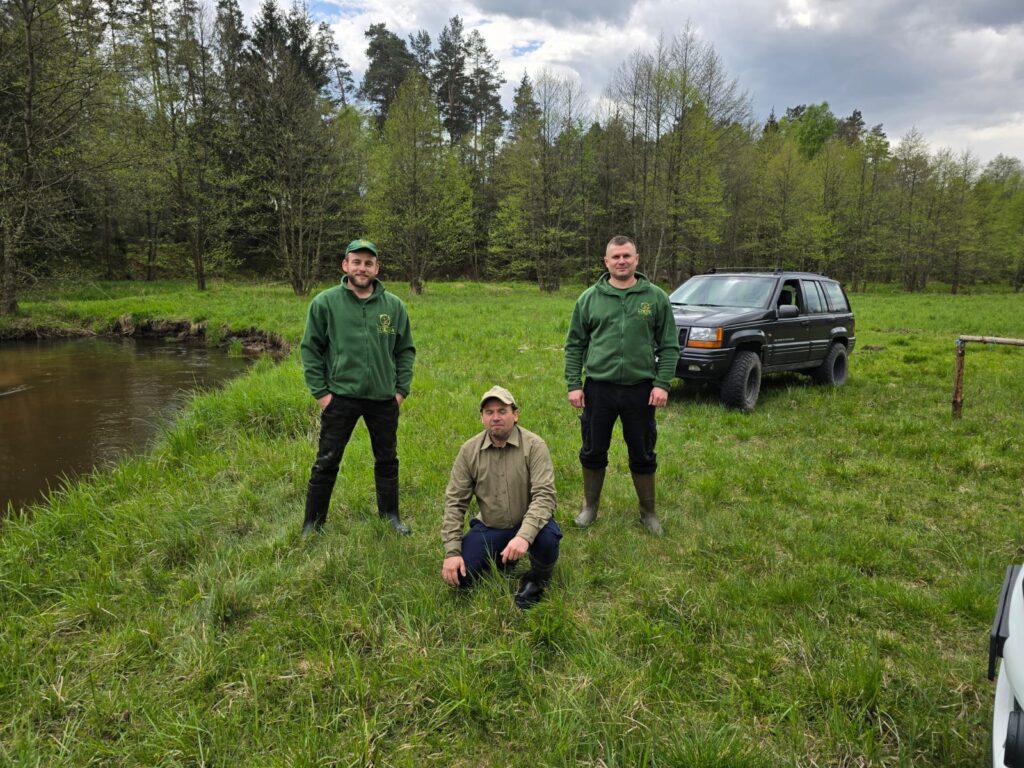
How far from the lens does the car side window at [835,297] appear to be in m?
9.06

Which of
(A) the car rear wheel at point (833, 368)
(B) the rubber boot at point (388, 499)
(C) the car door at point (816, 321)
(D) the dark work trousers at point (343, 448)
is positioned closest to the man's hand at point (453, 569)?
(B) the rubber boot at point (388, 499)

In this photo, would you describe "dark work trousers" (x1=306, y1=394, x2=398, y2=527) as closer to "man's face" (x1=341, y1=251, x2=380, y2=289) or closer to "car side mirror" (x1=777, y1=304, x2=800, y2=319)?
"man's face" (x1=341, y1=251, x2=380, y2=289)

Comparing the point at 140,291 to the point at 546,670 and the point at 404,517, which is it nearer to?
the point at 404,517

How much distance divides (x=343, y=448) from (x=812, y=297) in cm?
774

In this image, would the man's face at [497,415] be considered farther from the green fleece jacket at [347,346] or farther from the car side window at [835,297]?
the car side window at [835,297]

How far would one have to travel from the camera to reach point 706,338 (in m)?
7.09

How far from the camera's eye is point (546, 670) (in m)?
2.61

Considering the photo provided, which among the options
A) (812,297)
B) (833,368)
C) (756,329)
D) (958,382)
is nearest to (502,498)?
(756,329)

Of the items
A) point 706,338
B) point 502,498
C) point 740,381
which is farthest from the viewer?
point 740,381

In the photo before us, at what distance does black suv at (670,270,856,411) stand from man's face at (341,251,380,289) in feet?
14.0

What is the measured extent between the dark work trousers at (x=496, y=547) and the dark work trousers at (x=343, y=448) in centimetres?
113

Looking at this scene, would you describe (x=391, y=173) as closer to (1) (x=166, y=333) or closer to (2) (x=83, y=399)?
(1) (x=166, y=333)

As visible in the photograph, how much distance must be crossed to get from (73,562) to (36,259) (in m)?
23.0

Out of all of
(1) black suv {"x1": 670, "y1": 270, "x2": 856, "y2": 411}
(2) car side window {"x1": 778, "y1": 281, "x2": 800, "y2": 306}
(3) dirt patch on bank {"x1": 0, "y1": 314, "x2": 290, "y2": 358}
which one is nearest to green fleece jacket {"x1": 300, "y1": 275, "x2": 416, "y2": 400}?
(1) black suv {"x1": 670, "y1": 270, "x2": 856, "y2": 411}
